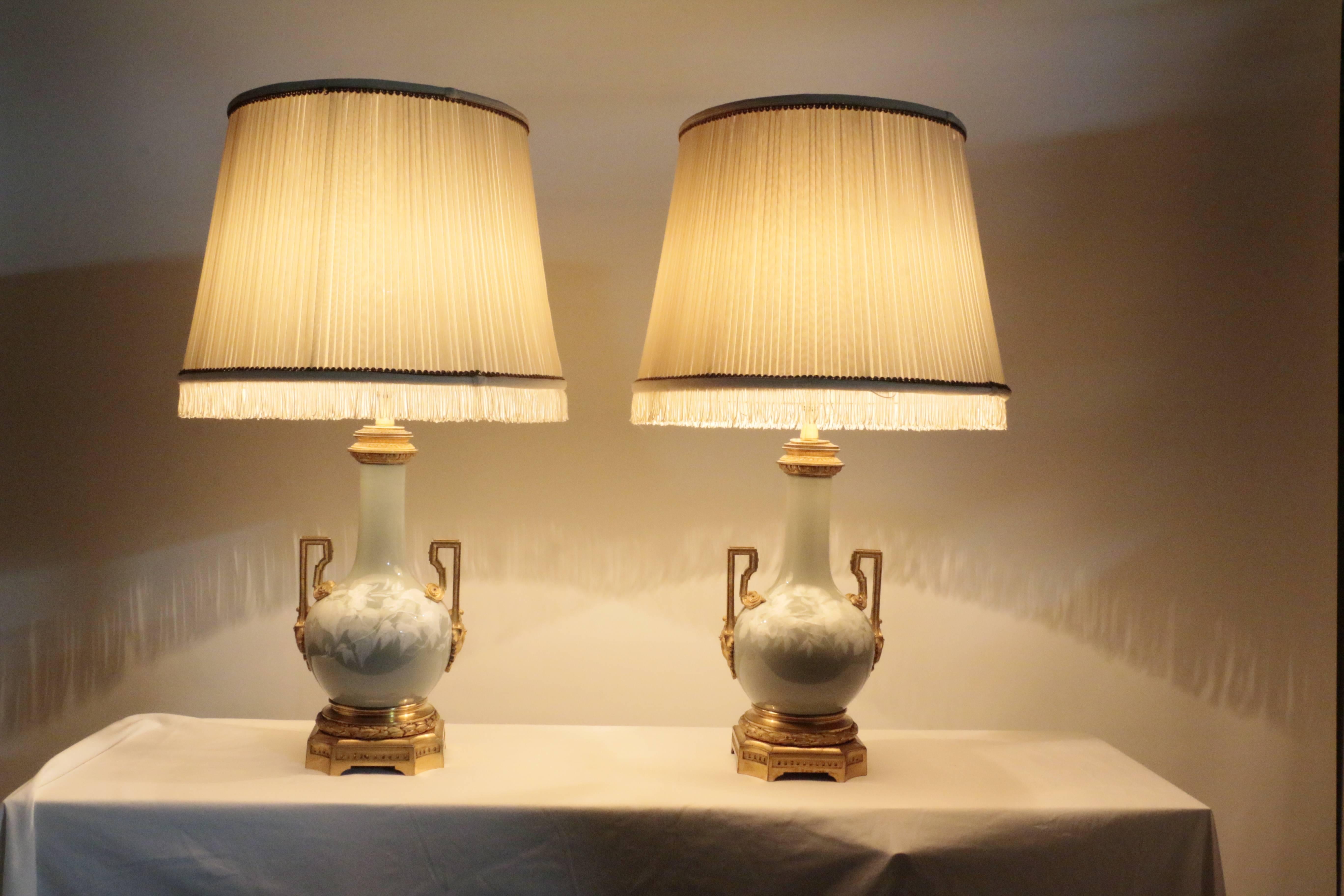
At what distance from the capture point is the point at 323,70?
1.38 metres

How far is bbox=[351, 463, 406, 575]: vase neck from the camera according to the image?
3.53 feet

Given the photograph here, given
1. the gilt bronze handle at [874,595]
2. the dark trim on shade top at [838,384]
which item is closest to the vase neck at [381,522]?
the dark trim on shade top at [838,384]

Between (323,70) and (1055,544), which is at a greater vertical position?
(323,70)

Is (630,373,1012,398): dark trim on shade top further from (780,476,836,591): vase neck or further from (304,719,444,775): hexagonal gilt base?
(304,719,444,775): hexagonal gilt base

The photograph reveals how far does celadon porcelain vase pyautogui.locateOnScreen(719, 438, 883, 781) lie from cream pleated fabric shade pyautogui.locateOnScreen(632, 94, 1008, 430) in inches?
5.6

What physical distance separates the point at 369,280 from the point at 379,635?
39 centimetres

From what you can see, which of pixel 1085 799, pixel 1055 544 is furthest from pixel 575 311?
pixel 1085 799

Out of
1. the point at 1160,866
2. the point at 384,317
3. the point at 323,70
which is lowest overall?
the point at 1160,866

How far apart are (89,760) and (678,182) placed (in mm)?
932

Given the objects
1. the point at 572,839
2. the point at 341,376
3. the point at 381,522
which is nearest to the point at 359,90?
the point at 341,376

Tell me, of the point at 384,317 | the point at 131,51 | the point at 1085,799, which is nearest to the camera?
the point at 384,317

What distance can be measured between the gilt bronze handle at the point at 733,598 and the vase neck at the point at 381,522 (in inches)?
15.1

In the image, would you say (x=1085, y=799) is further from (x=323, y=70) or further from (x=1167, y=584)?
(x=323, y=70)

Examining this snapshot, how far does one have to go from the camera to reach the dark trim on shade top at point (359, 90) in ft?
3.09
